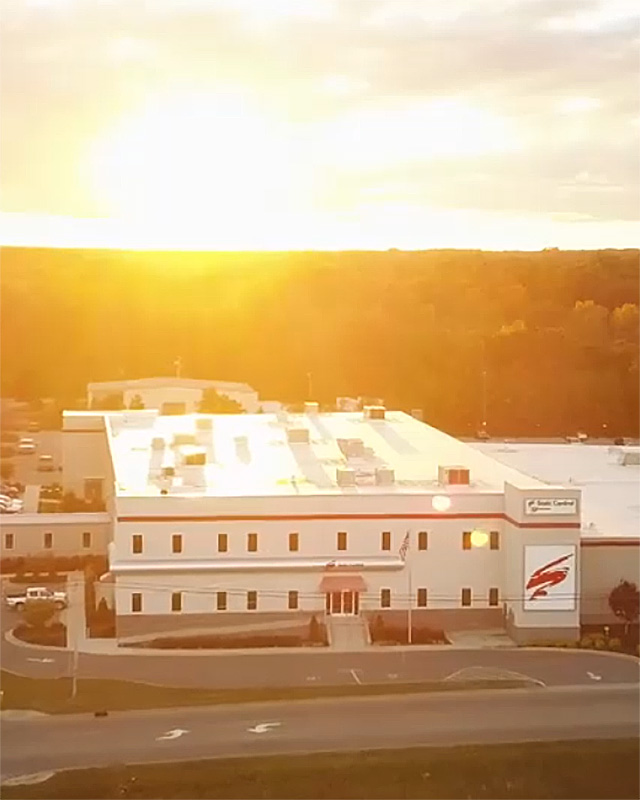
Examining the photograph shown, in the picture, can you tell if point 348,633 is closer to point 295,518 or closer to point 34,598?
point 295,518

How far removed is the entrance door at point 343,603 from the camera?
439 centimetres

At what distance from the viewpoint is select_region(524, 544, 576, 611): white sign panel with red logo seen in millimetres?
4414

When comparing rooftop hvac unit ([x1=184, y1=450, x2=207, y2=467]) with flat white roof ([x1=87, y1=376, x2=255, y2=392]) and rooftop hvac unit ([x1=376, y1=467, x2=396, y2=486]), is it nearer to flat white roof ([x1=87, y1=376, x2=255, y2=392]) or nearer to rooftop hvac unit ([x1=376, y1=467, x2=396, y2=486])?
rooftop hvac unit ([x1=376, y1=467, x2=396, y2=486])

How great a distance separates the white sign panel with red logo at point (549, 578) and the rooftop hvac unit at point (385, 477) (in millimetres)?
660

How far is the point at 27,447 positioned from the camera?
257 inches

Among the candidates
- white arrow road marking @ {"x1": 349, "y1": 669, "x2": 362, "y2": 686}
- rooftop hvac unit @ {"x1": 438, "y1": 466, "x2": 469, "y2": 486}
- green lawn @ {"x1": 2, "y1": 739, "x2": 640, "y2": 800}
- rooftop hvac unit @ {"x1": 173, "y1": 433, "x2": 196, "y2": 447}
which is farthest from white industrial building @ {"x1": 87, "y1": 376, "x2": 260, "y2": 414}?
green lawn @ {"x1": 2, "y1": 739, "x2": 640, "y2": 800}

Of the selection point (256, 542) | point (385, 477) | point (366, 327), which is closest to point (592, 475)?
point (385, 477)

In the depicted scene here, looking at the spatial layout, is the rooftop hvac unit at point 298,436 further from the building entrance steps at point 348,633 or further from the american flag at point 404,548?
the building entrance steps at point 348,633

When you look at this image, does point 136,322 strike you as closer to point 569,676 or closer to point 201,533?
point 201,533

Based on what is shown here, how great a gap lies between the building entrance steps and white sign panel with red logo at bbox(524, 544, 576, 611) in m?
0.66

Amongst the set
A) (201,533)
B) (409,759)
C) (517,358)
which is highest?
(517,358)

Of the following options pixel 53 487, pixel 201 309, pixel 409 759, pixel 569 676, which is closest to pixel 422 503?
pixel 569 676

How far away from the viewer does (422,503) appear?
4.54 m

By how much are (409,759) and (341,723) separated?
0.31 meters
